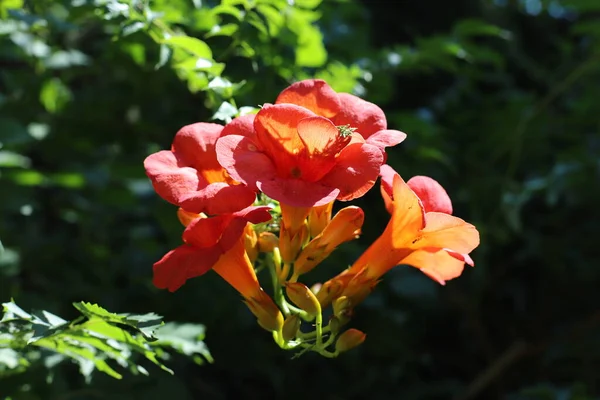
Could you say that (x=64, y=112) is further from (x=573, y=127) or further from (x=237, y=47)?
(x=573, y=127)

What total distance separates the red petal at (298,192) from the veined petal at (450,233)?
0.84 ft

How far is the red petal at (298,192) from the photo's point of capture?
4.40ft

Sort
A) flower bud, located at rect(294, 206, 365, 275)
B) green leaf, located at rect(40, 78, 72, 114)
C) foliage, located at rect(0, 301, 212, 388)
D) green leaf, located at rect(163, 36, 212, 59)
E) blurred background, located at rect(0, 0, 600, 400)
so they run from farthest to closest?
green leaf, located at rect(40, 78, 72, 114) → blurred background, located at rect(0, 0, 600, 400) → green leaf, located at rect(163, 36, 212, 59) → flower bud, located at rect(294, 206, 365, 275) → foliage, located at rect(0, 301, 212, 388)

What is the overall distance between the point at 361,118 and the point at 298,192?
0.29m

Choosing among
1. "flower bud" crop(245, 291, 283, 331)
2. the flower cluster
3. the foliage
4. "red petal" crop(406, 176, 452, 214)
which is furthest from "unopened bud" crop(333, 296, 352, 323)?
the foliage

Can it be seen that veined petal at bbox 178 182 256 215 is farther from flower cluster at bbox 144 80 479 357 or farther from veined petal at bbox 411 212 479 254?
veined petal at bbox 411 212 479 254

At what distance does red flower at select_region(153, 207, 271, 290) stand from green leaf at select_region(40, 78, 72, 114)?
1994 mm

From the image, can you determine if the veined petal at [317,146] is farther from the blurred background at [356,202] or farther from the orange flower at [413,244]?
the blurred background at [356,202]

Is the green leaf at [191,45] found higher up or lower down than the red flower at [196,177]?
higher up

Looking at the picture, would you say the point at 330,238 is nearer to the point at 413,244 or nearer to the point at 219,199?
the point at 413,244

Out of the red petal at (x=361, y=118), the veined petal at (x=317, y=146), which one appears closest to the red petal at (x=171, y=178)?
the veined petal at (x=317, y=146)

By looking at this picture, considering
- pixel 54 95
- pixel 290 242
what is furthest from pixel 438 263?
pixel 54 95

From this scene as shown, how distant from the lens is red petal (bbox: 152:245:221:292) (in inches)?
54.7

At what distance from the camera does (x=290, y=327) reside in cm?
151
